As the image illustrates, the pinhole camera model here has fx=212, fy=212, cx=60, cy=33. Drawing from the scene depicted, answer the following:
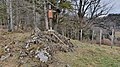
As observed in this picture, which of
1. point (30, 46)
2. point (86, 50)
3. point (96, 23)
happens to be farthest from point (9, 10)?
point (96, 23)

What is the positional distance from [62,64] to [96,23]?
54.4 feet

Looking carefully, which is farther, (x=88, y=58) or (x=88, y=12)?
(x=88, y=12)

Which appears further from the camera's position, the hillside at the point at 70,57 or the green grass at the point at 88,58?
the green grass at the point at 88,58

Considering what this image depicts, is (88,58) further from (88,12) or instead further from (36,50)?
(88,12)

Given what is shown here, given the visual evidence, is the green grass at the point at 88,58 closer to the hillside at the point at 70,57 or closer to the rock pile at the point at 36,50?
the hillside at the point at 70,57

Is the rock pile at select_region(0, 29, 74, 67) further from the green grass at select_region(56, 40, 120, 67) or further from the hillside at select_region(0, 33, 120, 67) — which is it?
the green grass at select_region(56, 40, 120, 67)

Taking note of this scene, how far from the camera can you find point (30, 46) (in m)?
7.72

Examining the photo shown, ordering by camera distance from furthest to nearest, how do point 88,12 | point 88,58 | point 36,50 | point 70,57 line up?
point 88,12
point 88,58
point 70,57
point 36,50

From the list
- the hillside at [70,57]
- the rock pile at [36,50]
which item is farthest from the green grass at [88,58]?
the rock pile at [36,50]

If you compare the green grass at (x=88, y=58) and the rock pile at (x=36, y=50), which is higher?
the rock pile at (x=36, y=50)

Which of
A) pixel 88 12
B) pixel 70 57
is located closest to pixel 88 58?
pixel 70 57

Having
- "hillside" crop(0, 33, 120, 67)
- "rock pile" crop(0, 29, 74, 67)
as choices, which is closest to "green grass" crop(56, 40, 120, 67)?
"hillside" crop(0, 33, 120, 67)

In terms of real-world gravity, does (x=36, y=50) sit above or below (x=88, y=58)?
above

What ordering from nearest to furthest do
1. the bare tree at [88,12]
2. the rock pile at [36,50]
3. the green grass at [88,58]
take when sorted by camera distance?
the rock pile at [36,50]
the green grass at [88,58]
the bare tree at [88,12]
